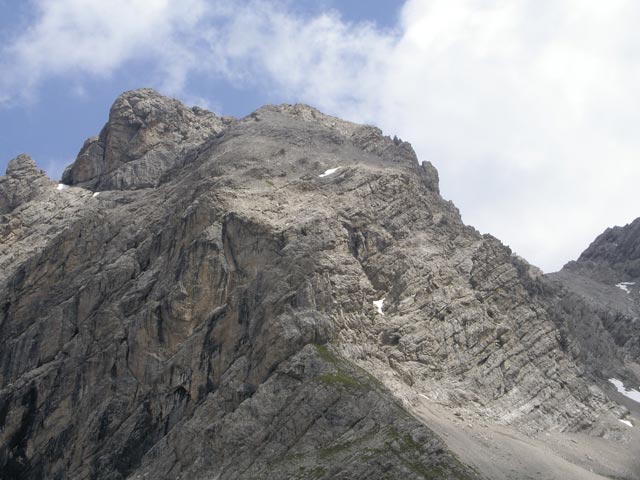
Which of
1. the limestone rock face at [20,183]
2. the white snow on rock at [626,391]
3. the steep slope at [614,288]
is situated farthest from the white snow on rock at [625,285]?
the limestone rock face at [20,183]

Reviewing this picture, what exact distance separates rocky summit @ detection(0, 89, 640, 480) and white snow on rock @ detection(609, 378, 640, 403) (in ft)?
1.25

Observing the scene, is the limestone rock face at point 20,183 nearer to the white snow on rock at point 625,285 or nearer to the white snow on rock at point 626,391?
the white snow on rock at point 626,391

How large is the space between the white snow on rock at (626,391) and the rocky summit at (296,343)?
0.38 metres

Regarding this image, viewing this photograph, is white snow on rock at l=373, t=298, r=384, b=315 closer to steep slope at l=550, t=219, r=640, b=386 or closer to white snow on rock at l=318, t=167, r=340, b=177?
white snow on rock at l=318, t=167, r=340, b=177

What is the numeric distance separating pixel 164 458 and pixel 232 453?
263 inches

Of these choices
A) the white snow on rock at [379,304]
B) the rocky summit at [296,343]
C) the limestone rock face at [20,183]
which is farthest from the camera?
the limestone rock face at [20,183]

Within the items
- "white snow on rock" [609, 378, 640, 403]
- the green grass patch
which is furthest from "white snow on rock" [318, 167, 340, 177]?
"white snow on rock" [609, 378, 640, 403]

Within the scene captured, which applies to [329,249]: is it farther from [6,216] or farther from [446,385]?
[6,216]

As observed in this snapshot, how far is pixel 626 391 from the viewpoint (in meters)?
101

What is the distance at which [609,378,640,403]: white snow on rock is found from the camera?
3922 inches

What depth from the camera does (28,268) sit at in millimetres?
101250

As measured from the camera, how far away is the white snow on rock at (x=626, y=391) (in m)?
99.6

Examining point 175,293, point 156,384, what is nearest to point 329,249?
point 175,293

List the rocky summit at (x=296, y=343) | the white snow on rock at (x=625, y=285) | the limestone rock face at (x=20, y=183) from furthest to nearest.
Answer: the white snow on rock at (x=625, y=285), the limestone rock face at (x=20, y=183), the rocky summit at (x=296, y=343)
